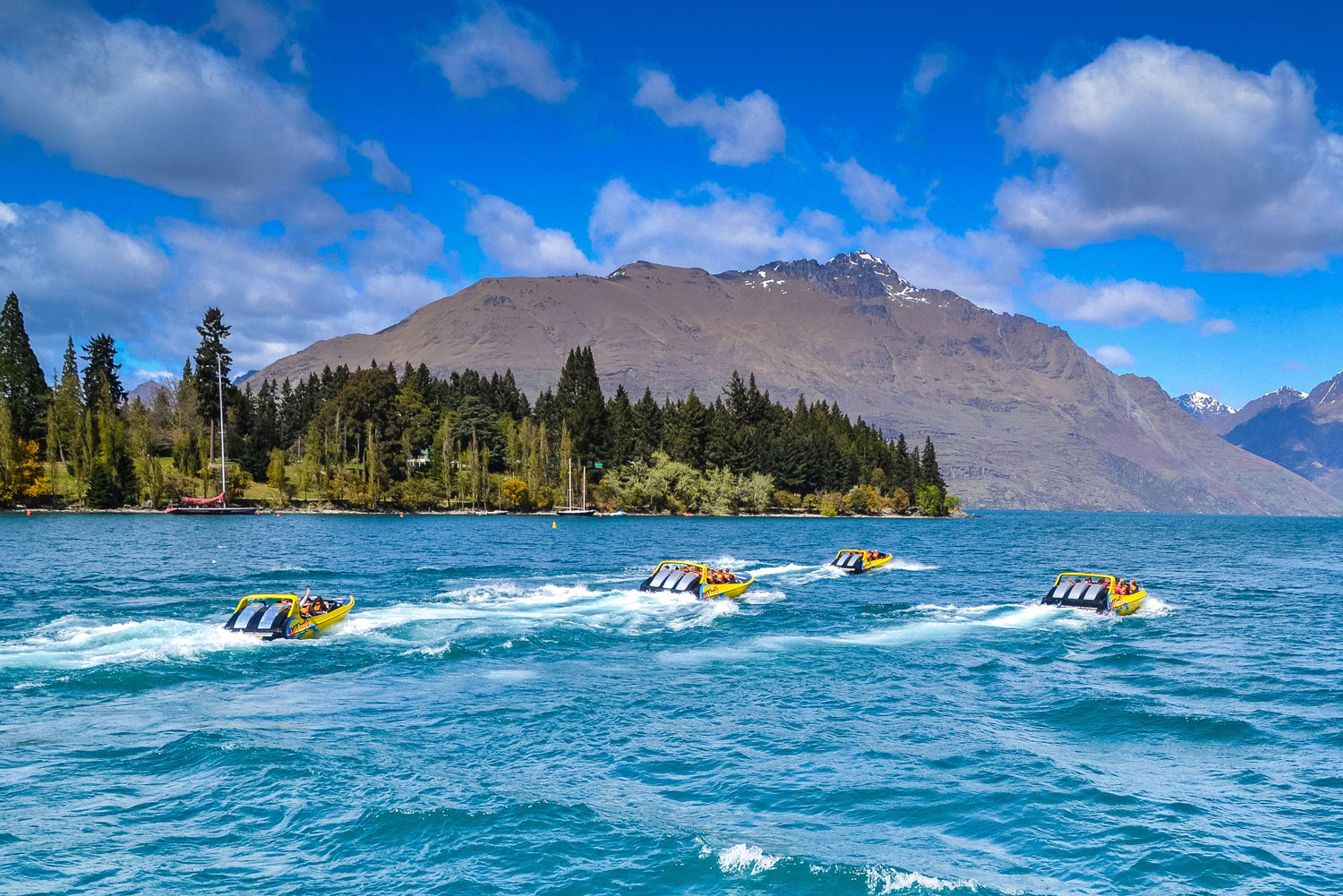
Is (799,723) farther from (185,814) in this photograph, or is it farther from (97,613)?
(97,613)

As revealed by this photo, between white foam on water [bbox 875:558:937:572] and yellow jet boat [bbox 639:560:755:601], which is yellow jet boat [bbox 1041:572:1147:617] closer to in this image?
yellow jet boat [bbox 639:560:755:601]

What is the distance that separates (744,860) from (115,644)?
102ft

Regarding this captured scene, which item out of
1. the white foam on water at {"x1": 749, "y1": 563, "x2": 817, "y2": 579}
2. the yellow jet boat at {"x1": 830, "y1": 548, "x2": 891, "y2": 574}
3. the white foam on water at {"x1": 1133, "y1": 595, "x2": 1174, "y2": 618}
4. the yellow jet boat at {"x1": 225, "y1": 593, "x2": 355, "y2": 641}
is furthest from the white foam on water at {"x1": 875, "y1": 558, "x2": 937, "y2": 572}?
the yellow jet boat at {"x1": 225, "y1": 593, "x2": 355, "y2": 641}

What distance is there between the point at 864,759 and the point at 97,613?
39.2 meters

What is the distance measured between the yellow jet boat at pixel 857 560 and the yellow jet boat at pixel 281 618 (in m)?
48.6

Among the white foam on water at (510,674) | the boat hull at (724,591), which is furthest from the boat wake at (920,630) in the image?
the boat hull at (724,591)

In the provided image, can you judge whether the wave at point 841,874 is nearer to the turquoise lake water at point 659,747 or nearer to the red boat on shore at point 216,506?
the turquoise lake water at point 659,747

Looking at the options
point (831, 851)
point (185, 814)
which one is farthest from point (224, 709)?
point (831, 851)

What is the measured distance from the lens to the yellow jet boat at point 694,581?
5656cm

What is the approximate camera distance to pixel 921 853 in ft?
64.4

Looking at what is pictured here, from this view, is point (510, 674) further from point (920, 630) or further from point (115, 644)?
point (920, 630)

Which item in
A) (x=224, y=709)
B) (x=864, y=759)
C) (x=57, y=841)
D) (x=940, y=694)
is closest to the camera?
(x=57, y=841)

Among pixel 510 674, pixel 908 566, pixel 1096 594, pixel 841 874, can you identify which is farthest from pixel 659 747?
pixel 908 566

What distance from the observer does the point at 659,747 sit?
87.1ft
